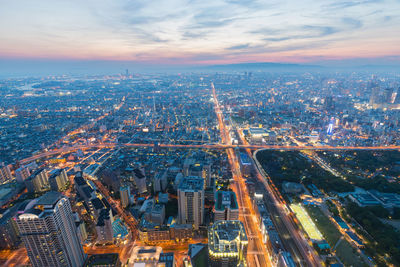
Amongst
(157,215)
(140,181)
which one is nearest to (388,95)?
(140,181)

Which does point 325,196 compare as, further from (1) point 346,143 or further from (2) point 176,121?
(2) point 176,121

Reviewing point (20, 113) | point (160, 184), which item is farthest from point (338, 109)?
point (20, 113)

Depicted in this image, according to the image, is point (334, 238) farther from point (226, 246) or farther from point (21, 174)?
point (21, 174)

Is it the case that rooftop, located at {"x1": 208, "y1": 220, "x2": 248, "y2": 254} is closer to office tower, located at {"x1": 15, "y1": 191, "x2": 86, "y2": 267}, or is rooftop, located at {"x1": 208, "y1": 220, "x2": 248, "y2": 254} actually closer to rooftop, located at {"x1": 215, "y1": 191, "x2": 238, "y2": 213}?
rooftop, located at {"x1": 215, "y1": 191, "x2": 238, "y2": 213}

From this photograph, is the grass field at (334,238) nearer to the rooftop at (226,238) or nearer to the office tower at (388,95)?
the rooftop at (226,238)

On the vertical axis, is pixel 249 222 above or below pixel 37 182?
below

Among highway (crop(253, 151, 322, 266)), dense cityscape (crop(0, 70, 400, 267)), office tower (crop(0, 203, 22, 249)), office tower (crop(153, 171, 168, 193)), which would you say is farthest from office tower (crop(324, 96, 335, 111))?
office tower (crop(0, 203, 22, 249))
